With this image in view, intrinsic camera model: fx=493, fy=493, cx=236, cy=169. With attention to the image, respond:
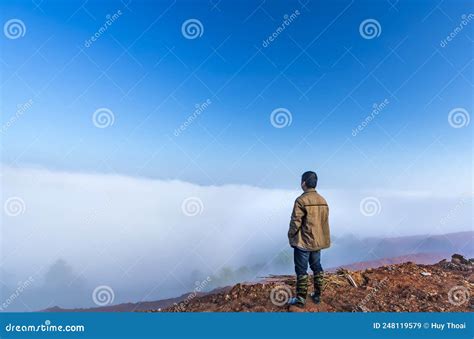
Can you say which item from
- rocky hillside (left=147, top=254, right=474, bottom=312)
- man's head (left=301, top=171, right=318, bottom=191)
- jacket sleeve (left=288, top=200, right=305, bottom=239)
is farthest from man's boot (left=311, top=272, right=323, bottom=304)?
man's head (left=301, top=171, right=318, bottom=191)

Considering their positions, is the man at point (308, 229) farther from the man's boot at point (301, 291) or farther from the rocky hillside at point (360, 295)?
the rocky hillside at point (360, 295)

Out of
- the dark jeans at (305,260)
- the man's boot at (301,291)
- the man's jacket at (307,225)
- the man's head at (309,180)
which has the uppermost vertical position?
the man's head at (309,180)

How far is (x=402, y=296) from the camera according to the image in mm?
8789

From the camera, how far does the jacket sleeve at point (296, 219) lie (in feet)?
24.7

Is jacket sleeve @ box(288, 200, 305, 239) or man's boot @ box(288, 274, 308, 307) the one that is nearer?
jacket sleeve @ box(288, 200, 305, 239)

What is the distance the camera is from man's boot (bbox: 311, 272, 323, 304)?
7957 mm

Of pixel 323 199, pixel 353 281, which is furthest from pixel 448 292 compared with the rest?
pixel 323 199

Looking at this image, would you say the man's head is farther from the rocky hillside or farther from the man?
the rocky hillside

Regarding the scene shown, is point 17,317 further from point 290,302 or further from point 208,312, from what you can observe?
point 290,302

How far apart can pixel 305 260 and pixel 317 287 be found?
2.28 feet

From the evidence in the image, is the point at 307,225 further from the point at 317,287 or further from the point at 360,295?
the point at 360,295

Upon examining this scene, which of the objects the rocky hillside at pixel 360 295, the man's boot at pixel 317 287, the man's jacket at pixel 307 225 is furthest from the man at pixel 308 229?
the rocky hillside at pixel 360 295

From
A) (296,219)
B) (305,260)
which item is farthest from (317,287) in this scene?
(296,219)

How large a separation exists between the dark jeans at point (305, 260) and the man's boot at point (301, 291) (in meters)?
0.11
